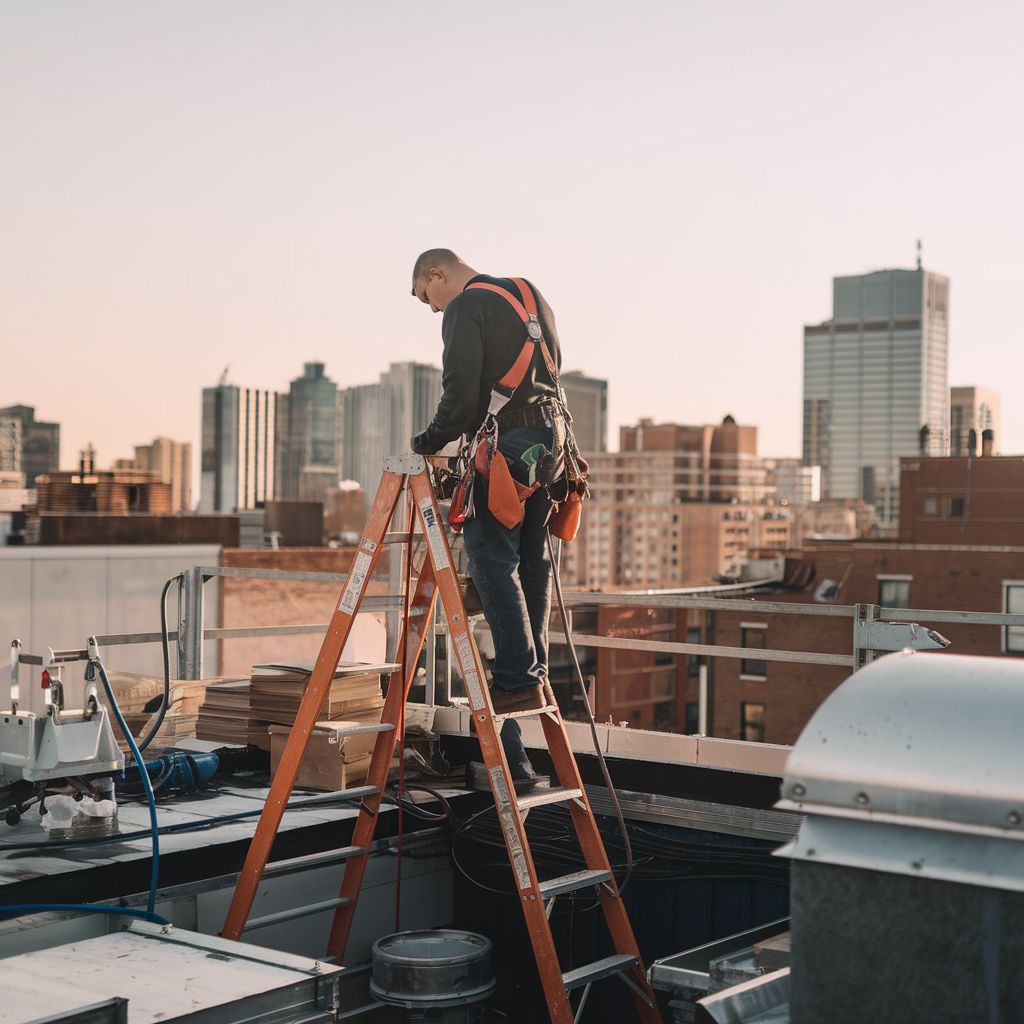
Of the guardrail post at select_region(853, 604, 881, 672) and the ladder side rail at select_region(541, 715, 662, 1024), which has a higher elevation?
the guardrail post at select_region(853, 604, 881, 672)

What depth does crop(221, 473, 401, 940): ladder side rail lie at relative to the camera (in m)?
4.51

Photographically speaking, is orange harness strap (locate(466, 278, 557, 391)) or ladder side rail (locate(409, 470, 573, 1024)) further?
orange harness strap (locate(466, 278, 557, 391))

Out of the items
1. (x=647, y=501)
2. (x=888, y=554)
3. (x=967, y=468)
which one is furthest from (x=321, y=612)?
(x=647, y=501)

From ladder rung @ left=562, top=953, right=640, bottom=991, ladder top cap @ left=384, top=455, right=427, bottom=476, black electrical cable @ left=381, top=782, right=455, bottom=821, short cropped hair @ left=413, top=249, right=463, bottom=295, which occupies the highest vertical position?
short cropped hair @ left=413, top=249, right=463, bottom=295

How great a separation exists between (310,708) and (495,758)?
76 centimetres

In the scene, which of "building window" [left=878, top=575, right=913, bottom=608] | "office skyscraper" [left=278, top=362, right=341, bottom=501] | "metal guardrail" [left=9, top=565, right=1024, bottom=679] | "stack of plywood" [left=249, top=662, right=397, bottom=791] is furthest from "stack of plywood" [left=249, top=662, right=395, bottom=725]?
"office skyscraper" [left=278, top=362, right=341, bottom=501]

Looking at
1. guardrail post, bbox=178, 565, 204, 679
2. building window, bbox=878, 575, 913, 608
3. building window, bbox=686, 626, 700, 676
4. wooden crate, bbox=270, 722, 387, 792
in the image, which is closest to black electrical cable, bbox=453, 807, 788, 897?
wooden crate, bbox=270, 722, 387, 792

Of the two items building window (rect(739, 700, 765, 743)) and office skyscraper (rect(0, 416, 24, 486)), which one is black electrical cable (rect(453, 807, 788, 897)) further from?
office skyscraper (rect(0, 416, 24, 486))

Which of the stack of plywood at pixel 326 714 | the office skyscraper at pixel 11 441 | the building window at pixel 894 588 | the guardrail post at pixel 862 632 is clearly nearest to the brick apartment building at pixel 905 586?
the building window at pixel 894 588

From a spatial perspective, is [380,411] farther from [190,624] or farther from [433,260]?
[433,260]

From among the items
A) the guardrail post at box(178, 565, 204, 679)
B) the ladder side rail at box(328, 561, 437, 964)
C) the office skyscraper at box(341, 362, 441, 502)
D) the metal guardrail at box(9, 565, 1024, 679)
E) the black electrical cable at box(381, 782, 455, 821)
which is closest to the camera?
the metal guardrail at box(9, 565, 1024, 679)

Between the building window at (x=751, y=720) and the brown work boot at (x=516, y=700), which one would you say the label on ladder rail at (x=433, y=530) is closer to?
the brown work boot at (x=516, y=700)

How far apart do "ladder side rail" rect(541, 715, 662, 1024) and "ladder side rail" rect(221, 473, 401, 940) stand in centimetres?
85

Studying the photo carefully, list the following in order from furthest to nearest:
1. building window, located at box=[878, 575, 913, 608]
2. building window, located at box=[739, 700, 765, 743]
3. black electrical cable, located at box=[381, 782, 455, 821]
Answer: building window, located at box=[739, 700, 765, 743]
building window, located at box=[878, 575, 913, 608]
black electrical cable, located at box=[381, 782, 455, 821]
